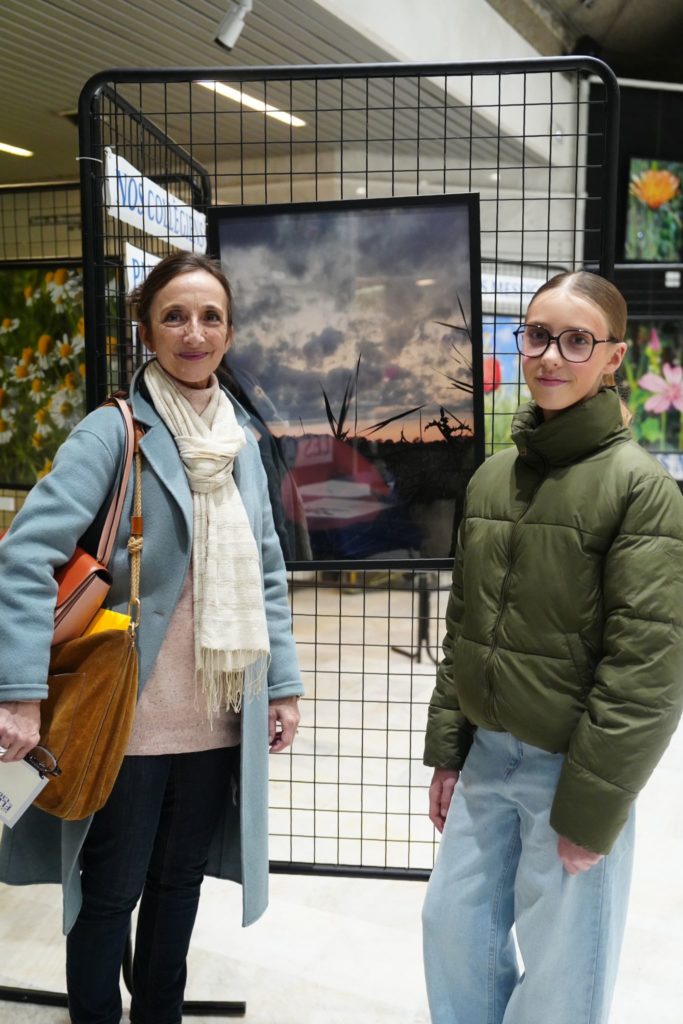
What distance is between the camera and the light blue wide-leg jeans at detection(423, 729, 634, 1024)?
140 cm

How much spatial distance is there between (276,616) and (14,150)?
21.5ft

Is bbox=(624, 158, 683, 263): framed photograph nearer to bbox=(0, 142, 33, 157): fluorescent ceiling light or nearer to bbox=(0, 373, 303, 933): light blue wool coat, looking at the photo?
bbox=(0, 142, 33, 157): fluorescent ceiling light

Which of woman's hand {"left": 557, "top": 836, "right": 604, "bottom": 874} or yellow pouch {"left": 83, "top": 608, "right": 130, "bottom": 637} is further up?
yellow pouch {"left": 83, "top": 608, "right": 130, "bottom": 637}

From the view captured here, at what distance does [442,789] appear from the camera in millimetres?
1686

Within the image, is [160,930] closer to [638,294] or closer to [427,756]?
[427,756]

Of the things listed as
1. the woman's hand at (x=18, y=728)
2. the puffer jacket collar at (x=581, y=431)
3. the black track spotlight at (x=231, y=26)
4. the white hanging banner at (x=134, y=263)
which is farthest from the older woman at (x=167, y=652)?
the black track spotlight at (x=231, y=26)

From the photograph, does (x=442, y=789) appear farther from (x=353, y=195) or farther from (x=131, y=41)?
(x=353, y=195)

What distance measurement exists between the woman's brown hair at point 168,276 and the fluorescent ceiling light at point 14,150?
6212 mm

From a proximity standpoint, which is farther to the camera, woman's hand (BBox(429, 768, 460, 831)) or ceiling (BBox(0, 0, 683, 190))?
ceiling (BBox(0, 0, 683, 190))

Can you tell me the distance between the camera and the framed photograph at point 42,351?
404 cm

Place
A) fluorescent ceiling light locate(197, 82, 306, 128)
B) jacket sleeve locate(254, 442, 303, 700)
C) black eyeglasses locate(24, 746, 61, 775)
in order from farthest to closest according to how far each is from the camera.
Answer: fluorescent ceiling light locate(197, 82, 306, 128), jacket sleeve locate(254, 442, 303, 700), black eyeglasses locate(24, 746, 61, 775)

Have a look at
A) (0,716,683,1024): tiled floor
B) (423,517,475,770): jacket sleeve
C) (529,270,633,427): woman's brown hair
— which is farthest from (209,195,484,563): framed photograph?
(0,716,683,1024): tiled floor

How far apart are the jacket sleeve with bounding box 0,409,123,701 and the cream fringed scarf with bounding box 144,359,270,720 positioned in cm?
17

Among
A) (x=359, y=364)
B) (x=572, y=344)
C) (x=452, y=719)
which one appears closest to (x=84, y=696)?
(x=452, y=719)
